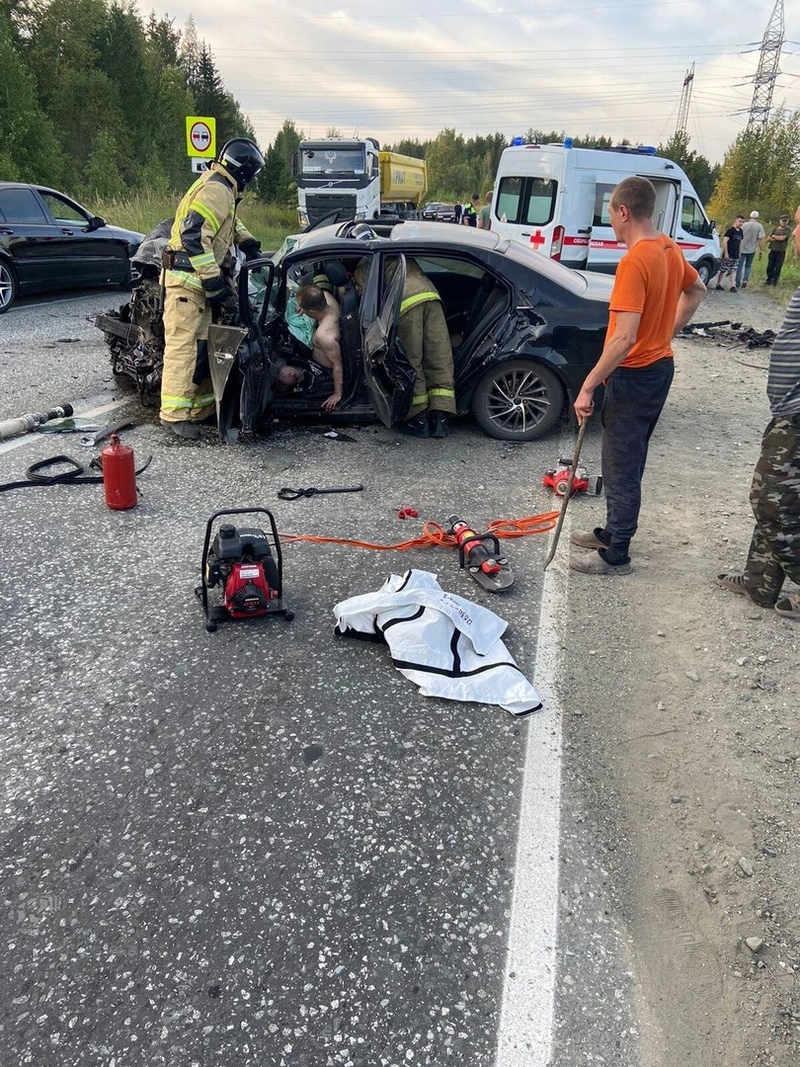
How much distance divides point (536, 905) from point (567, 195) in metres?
13.1

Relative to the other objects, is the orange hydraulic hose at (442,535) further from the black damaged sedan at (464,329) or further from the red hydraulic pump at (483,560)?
the black damaged sedan at (464,329)

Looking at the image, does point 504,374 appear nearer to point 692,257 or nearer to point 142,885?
point 142,885

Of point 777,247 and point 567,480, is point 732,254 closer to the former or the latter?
point 777,247

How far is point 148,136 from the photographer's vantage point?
44938 millimetres

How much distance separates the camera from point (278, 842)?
236cm

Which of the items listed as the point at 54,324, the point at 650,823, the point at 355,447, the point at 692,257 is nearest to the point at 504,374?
the point at 355,447

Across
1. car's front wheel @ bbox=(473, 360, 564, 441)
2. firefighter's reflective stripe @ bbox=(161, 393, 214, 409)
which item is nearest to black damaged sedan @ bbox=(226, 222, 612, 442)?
car's front wheel @ bbox=(473, 360, 564, 441)

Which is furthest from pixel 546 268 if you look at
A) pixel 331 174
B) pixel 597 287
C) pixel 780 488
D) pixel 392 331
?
pixel 331 174

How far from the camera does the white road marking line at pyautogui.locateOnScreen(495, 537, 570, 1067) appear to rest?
72.9 inches

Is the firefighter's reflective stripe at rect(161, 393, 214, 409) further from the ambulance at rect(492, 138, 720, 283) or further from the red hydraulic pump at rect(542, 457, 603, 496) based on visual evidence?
the ambulance at rect(492, 138, 720, 283)

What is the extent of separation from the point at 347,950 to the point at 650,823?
3.72ft

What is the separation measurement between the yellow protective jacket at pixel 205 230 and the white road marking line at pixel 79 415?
1488mm

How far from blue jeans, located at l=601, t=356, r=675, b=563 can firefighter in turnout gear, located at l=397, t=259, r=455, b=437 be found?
204cm

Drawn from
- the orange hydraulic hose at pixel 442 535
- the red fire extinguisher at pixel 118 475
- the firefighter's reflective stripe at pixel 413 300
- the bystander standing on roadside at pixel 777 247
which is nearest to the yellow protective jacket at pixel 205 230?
the firefighter's reflective stripe at pixel 413 300
